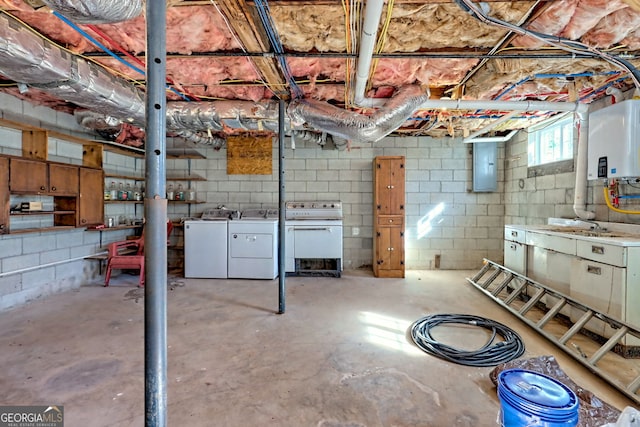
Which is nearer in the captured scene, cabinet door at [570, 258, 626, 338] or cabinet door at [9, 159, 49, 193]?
cabinet door at [570, 258, 626, 338]

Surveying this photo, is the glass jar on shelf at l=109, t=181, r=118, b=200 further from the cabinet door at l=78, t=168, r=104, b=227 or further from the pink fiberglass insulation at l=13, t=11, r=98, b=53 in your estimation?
the pink fiberglass insulation at l=13, t=11, r=98, b=53

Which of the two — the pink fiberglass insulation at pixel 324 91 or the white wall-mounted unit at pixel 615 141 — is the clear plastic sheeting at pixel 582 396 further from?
the pink fiberglass insulation at pixel 324 91

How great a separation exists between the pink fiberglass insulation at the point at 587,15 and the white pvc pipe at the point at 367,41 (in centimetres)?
125

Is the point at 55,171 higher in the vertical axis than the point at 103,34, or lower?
lower

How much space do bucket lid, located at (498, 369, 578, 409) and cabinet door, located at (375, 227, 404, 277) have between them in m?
3.06

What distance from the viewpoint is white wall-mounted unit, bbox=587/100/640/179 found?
252cm

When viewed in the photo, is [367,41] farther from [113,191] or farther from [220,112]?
[113,191]

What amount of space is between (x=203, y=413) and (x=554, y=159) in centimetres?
483

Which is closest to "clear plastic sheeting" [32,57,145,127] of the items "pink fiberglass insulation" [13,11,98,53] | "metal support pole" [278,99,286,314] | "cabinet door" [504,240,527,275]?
"pink fiberglass insulation" [13,11,98,53]

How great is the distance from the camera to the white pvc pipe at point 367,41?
5.12 ft

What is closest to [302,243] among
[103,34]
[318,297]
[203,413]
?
[318,297]

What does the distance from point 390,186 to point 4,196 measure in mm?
4581

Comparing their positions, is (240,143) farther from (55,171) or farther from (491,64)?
(491,64)

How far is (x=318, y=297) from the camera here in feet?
12.0
